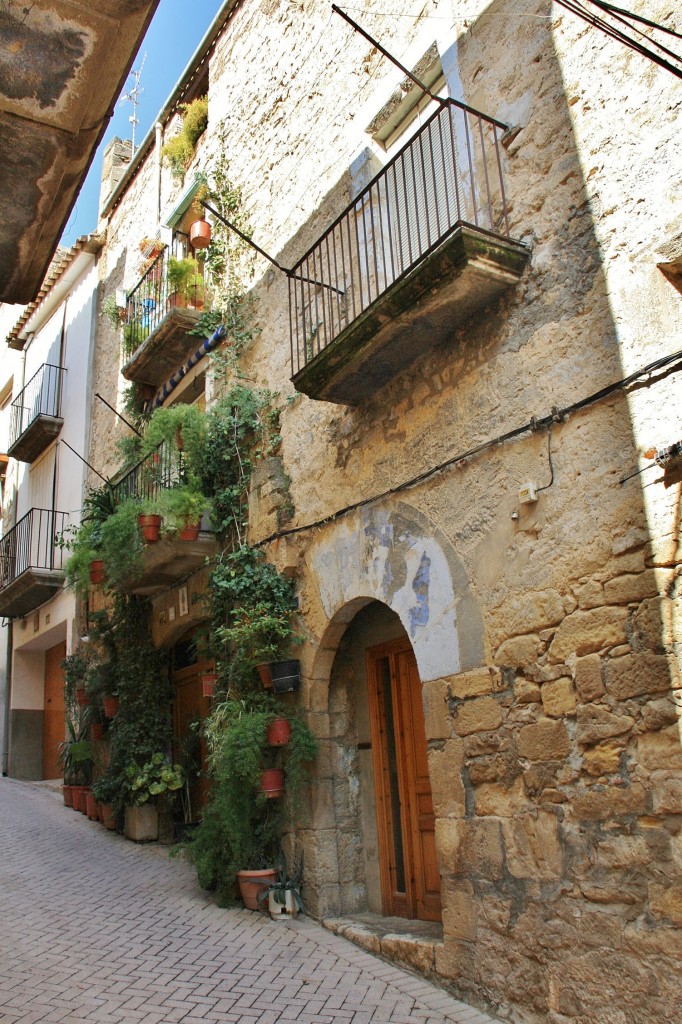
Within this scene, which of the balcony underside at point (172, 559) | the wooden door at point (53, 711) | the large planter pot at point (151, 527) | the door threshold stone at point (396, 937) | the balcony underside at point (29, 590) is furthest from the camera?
the wooden door at point (53, 711)

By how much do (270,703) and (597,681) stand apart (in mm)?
3172

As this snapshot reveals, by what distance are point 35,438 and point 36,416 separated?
0.63m

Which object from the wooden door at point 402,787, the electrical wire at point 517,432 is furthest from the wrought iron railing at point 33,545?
the wooden door at point 402,787

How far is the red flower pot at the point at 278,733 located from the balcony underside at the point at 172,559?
7.07 ft

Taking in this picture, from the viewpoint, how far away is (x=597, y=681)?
4234 mm

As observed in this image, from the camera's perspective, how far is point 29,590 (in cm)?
1365

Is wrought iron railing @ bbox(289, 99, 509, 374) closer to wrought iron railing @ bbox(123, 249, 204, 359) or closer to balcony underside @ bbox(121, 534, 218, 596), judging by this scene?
balcony underside @ bbox(121, 534, 218, 596)

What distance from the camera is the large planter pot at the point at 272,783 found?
6.36 metres

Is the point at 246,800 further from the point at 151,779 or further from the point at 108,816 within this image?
the point at 108,816

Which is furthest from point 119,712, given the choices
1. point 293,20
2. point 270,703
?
point 293,20

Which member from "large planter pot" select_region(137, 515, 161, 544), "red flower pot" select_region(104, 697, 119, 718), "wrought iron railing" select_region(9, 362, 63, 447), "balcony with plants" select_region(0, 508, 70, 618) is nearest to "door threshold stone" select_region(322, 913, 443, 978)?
"large planter pot" select_region(137, 515, 161, 544)

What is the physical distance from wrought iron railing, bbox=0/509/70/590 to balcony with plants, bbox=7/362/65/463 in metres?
1.35

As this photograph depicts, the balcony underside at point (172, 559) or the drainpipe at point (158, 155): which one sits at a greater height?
the drainpipe at point (158, 155)

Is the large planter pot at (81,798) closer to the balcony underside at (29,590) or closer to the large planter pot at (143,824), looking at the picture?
the large planter pot at (143,824)
